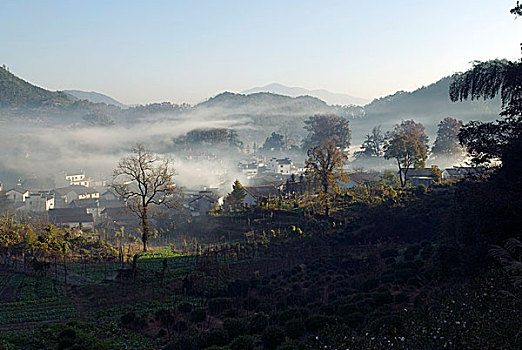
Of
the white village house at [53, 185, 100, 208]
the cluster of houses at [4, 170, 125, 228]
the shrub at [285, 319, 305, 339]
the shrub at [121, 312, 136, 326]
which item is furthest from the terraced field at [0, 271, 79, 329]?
the white village house at [53, 185, 100, 208]

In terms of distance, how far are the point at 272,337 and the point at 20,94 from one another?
148112 millimetres

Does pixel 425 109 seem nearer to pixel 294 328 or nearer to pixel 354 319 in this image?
pixel 354 319

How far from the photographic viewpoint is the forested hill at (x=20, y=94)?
130125 millimetres

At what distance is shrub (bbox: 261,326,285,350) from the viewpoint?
10188 millimetres

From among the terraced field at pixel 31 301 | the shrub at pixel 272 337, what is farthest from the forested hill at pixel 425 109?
the shrub at pixel 272 337

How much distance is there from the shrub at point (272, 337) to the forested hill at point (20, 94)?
142 m

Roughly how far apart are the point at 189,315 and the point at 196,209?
2770 cm

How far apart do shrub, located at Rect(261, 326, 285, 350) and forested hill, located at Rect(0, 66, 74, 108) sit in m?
142

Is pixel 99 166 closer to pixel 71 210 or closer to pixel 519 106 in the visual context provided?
pixel 71 210

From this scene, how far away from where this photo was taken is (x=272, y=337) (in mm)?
10297

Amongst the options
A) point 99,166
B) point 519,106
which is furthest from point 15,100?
point 519,106

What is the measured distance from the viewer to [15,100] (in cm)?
13100

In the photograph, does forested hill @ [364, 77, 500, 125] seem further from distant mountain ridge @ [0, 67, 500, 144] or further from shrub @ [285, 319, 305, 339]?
shrub @ [285, 319, 305, 339]

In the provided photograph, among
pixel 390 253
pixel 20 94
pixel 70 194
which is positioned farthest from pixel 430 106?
pixel 390 253
